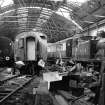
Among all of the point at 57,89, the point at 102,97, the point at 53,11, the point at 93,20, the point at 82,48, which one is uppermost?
the point at 53,11

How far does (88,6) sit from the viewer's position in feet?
68.2

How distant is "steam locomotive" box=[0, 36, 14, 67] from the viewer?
24359mm

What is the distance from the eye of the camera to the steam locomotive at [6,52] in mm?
24359

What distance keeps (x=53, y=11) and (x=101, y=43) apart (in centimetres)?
1936

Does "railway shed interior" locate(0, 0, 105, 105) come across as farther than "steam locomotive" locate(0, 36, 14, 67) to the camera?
No

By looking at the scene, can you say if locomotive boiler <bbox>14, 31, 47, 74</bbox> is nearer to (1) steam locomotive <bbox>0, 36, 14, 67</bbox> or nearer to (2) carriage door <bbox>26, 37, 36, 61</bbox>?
(2) carriage door <bbox>26, 37, 36, 61</bbox>

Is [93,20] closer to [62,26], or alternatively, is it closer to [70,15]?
[70,15]

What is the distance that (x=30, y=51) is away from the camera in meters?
16.5

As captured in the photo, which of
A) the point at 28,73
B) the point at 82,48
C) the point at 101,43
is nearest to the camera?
the point at 101,43

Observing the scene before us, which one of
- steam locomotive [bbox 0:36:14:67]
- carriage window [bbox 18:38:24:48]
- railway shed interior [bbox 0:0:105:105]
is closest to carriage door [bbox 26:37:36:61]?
railway shed interior [bbox 0:0:105:105]

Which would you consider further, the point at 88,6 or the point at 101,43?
the point at 88,6

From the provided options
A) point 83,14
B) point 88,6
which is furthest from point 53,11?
point 88,6

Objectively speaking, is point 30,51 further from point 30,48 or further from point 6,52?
point 6,52

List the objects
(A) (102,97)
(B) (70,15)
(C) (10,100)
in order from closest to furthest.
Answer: (A) (102,97)
(C) (10,100)
(B) (70,15)
